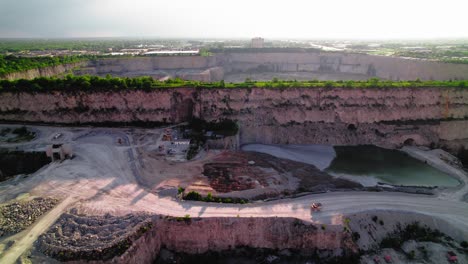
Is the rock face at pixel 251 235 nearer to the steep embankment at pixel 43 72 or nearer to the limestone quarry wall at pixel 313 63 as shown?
the steep embankment at pixel 43 72

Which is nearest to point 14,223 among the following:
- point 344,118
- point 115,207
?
point 115,207

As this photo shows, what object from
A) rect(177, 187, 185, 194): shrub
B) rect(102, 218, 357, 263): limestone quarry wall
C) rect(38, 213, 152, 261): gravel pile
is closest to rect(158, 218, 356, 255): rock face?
rect(102, 218, 357, 263): limestone quarry wall

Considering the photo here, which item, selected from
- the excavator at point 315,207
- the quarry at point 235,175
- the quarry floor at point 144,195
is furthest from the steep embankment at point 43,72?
the excavator at point 315,207

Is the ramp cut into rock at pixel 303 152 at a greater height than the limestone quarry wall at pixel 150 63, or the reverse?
the limestone quarry wall at pixel 150 63

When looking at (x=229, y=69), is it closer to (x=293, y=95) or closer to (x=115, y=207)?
(x=293, y=95)

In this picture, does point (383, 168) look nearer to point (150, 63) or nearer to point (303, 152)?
point (303, 152)

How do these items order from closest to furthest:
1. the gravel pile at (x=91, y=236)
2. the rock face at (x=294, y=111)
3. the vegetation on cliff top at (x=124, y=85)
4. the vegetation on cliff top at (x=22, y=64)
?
the gravel pile at (x=91, y=236) → the vegetation on cliff top at (x=124, y=85) → the rock face at (x=294, y=111) → the vegetation on cliff top at (x=22, y=64)
